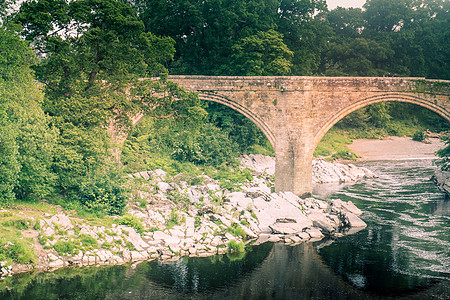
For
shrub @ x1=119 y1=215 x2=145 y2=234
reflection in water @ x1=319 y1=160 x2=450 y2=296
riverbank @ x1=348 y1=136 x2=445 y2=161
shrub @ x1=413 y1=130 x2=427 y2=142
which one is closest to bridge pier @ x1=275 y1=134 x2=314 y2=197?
reflection in water @ x1=319 y1=160 x2=450 y2=296

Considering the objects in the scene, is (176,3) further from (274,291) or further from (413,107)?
(413,107)

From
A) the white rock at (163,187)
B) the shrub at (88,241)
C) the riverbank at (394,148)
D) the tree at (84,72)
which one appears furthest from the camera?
the riverbank at (394,148)

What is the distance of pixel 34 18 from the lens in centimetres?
1911

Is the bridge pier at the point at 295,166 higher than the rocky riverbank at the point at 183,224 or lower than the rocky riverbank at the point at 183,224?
higher

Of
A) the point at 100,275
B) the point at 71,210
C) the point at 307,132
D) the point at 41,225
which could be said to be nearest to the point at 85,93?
the point at 71,210

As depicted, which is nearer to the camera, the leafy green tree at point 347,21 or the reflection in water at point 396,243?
the reflection in water at point 396,243

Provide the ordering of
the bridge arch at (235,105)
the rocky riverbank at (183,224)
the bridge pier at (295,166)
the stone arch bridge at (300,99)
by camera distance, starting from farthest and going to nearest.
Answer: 1. the bridge pier at (295,166)
2. the bridge arch at (235,105)
3. the stone arch bridge at (300,99)
4. the rocky riverbank at (183,224)

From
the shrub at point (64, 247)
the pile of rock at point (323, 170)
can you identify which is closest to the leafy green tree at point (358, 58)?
the pile of rock at point (323, 170)

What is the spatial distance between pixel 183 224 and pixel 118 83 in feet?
23.9

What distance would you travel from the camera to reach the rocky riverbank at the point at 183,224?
15.4 m

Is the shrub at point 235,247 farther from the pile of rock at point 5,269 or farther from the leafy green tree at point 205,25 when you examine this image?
the leafy green tree at point 205,25

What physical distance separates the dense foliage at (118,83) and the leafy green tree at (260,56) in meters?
0.08

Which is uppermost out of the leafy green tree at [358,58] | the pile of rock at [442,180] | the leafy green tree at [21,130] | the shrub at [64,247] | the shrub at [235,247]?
the leafy green tree at [358,58]

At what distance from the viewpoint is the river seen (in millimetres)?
Answer: 13719
